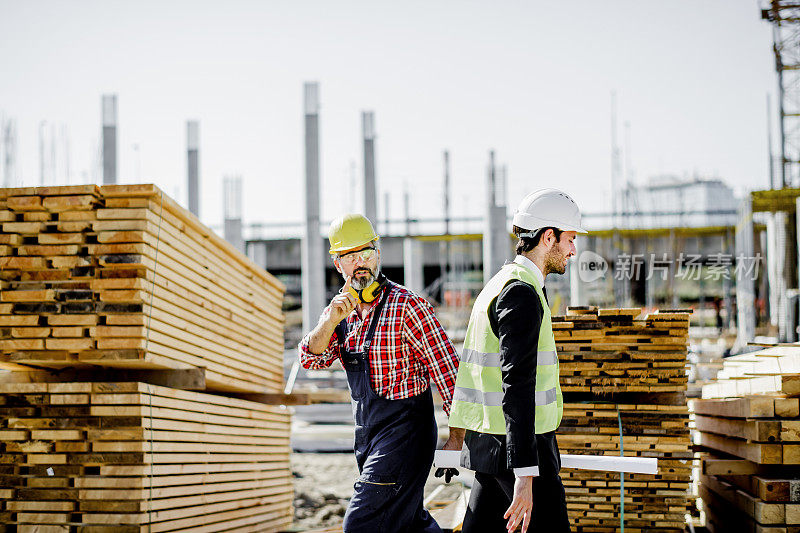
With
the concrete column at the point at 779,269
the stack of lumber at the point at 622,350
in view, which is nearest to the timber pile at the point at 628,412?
the stack of lumber at the point at 622,350

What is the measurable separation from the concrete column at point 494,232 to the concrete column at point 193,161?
656 cm

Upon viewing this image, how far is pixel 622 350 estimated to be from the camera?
557cm

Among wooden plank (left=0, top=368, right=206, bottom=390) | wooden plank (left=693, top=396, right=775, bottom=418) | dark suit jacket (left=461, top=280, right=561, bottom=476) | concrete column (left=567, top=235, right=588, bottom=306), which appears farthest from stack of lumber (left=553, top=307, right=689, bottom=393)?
concrete column (left=567, top=235, right=588, bottom=306)

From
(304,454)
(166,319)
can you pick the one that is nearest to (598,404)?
(166,319)

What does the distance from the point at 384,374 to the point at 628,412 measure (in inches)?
86.2

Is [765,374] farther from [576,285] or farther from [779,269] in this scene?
[779,269]

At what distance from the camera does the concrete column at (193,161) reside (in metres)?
19.5

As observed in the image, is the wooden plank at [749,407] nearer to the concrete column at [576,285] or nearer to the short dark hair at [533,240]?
the short dark hair at [533,240]

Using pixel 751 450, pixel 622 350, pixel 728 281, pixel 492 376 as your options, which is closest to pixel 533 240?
pixel 492 376

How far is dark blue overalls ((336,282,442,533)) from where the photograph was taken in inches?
158

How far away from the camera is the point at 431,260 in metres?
24.0

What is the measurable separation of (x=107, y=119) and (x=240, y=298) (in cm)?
1308

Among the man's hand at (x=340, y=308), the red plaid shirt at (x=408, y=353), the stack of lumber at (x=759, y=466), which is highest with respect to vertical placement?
the man's hand at (x=340, y=308)

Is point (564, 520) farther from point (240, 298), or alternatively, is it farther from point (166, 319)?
point (240, 298)
